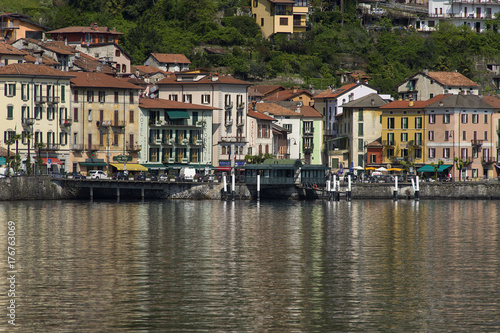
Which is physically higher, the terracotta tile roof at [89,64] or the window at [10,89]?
the terracotta tile roof at [89,64]

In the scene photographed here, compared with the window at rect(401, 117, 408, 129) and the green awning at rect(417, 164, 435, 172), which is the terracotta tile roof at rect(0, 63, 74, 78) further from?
the green awning at rect(417, 164, 435, 172)

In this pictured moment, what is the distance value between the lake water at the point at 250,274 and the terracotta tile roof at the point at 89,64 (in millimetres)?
47288

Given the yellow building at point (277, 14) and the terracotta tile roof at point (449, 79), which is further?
the yellow building at point (277, 14)

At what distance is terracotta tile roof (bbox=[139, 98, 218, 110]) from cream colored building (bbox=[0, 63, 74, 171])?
993 centimetres

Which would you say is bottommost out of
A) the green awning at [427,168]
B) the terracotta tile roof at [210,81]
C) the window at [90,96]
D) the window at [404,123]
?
the green awning at [427,168]

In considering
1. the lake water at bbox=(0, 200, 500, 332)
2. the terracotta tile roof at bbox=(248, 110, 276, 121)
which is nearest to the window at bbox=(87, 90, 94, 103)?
the terracotta tile roof at bbox=(248, 110, 276, 121)

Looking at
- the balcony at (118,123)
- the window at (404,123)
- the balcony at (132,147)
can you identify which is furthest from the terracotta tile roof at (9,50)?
the window at (404,123)

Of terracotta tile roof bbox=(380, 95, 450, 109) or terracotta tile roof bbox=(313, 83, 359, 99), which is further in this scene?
terracotta tile roof bbox=(313, 83, 359, 99)

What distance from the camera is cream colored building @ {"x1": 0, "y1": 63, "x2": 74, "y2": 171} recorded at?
10838cm

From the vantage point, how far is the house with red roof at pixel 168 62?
15115cm

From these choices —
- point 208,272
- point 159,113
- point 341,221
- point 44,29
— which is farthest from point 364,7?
point 208,272

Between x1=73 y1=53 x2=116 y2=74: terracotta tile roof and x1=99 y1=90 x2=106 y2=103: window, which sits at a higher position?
x1=73 y1=53 x2=116 y2=74: terracotta tile roof

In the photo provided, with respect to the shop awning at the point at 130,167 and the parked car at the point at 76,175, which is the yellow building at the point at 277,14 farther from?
the parked car at the point at 76,175

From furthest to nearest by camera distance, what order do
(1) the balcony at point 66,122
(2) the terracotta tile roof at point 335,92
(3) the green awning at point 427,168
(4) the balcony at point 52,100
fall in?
(2) the terracotta tile roof at point 335,92 → (3) the green awning at point 427,168 → (1) the balcony at point 66,122 → (4) the balcony at point 52,100
